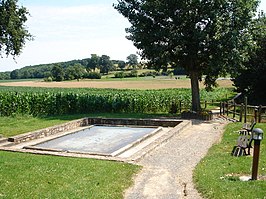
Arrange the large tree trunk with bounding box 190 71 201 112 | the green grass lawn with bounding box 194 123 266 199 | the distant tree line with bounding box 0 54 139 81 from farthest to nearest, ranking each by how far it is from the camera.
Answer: the distant tree line with bounding box 0 54 139 81 < the large tree trunk with bounding box 190 71 201 112 < the green grass lawn with bounding box 194 123 266 199

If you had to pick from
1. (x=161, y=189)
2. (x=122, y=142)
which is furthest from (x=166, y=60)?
Result: (x=161, y=189)

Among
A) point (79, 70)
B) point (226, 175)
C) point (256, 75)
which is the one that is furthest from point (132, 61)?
point (226, 175)

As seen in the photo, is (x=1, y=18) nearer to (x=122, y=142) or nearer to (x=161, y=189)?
(x=122, y=142)

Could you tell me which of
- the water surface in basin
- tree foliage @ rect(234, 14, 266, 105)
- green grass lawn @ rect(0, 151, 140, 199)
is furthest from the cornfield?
green grass lawn @ rect(0, 151, 140, 199)

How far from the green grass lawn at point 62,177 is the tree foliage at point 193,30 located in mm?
15006

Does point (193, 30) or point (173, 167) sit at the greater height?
point (193, 30)

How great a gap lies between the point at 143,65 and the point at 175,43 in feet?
12.9

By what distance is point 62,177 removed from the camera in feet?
31.0

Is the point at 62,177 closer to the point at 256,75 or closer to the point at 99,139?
the point at 99,139

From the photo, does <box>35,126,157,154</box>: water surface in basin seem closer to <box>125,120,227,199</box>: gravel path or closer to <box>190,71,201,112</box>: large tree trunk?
<box>125,120,227,199</box>: gravel path

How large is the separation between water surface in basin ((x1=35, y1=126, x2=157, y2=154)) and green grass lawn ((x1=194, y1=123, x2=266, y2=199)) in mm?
4875

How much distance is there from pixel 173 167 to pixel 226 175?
82.8 inches

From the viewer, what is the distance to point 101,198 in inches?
311

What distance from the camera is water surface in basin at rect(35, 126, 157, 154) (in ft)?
51.7
